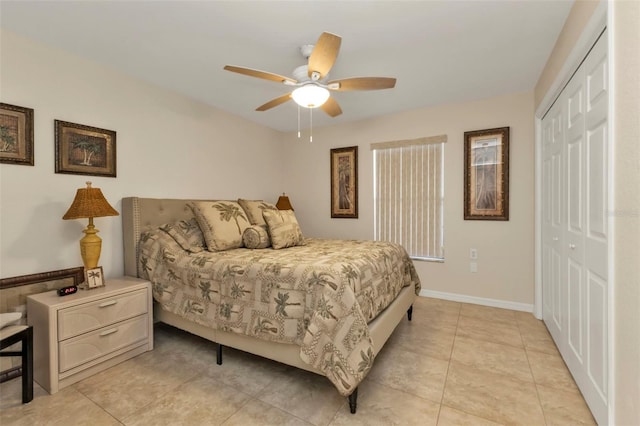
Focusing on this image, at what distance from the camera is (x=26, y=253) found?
2.07m

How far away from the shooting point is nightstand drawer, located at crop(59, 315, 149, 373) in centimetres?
186

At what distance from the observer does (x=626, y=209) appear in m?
1.13

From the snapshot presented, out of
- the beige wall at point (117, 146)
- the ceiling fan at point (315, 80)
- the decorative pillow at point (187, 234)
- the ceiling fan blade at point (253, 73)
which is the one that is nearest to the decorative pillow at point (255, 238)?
the decorative pillow at point (187, 234)

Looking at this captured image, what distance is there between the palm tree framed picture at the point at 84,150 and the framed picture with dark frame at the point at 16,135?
0.16m

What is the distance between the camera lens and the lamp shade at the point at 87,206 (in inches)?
81.5

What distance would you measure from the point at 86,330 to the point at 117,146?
1.60m

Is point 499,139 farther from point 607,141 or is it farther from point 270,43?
point 270,43

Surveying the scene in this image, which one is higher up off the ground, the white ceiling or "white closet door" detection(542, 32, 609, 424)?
the white ceiling

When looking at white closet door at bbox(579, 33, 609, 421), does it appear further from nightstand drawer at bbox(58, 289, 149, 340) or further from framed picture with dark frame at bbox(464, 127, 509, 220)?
nightstand drawer at bbox(58, 289, 149, 340)

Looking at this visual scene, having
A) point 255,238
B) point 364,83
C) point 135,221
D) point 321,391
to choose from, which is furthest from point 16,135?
point 321,391

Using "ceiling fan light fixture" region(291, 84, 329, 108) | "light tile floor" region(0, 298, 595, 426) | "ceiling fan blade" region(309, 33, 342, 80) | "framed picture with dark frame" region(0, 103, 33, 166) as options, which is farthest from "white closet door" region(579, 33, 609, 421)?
"framed picture with dark frame" region(0, 103, 33, 166)

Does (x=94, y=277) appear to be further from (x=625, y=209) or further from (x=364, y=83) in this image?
(x=625, y=209)

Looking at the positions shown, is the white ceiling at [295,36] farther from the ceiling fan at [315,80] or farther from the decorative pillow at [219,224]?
the decorative pillow at [219,224]

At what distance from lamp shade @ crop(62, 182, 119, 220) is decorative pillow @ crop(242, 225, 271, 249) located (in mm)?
1108
